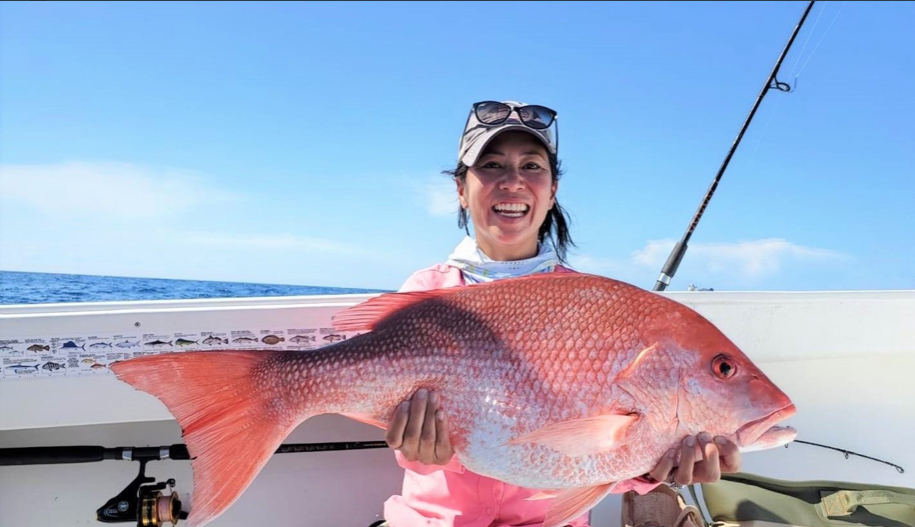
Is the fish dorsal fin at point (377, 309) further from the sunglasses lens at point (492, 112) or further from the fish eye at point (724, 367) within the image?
the sunglasses lens at point (492, 112)

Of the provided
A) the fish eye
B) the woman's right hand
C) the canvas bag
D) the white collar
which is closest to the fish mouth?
the fish eye

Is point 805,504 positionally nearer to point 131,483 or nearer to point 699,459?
point 699,459

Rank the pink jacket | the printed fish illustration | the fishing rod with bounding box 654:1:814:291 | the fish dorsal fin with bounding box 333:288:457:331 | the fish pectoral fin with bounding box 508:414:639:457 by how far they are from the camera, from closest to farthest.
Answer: the fish pectoral fin with bounding box 508:414:639:457, the fish dorsal fin with bounding box 333:288:457:331, the pink jacket, the printed fish illustration, the fishing rod with bounding box 654:1:814:291

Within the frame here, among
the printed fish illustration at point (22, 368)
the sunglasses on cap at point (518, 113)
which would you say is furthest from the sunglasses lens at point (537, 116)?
the printed fish illustration at point (22, 368)

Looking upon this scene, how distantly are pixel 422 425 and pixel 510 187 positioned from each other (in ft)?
3.39

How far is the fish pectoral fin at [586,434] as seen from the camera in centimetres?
139

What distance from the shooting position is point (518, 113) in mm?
2250

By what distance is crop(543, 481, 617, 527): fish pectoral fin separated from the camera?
1456 millimetres

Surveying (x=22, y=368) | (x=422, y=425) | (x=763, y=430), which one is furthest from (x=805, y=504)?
(x=22, y=368)

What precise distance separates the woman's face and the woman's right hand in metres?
0.91

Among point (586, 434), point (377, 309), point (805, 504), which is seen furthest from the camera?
point (805, 504)

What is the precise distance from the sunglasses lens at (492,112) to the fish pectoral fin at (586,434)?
1.29 meters

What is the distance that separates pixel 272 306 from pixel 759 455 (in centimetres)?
259

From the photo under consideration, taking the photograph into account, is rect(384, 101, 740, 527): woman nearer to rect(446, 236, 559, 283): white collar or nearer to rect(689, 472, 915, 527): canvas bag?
rect(446, 236, 559, 283): white collar
